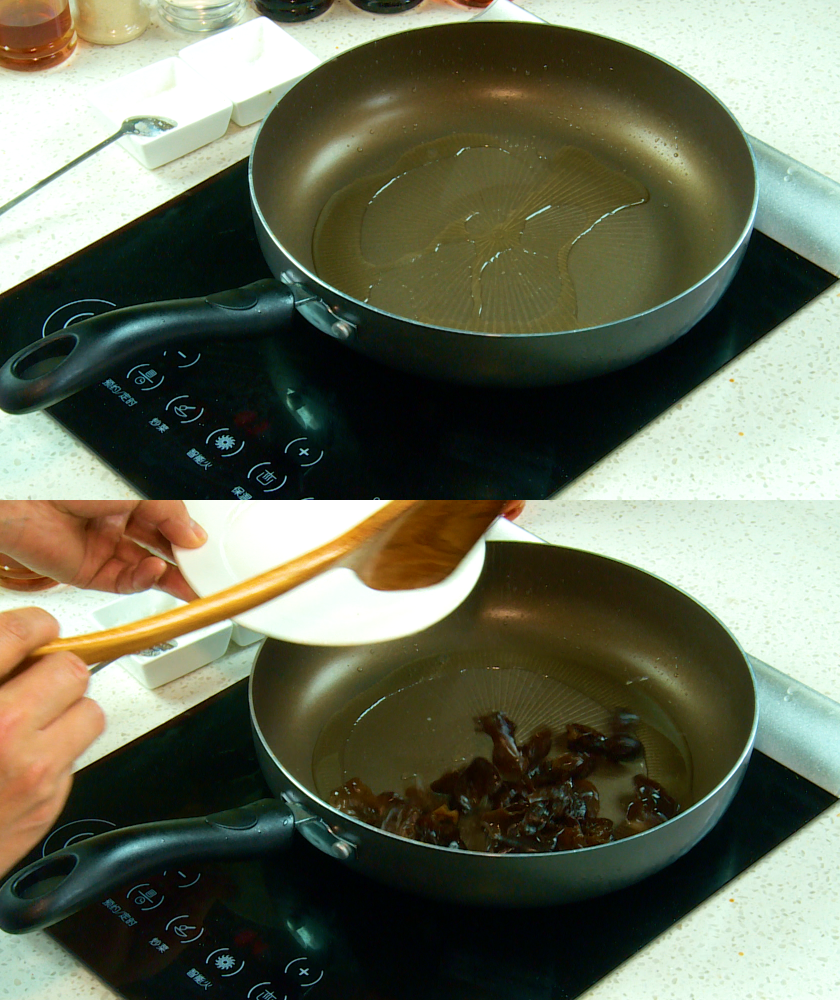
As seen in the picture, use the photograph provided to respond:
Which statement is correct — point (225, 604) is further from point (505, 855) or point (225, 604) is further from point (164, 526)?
point (505, 855)

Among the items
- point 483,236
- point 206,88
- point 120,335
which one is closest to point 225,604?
point 120,335

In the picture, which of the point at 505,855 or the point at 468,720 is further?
the point at 468,720

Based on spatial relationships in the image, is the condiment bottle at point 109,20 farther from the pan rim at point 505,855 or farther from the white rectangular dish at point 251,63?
the pan rim at point 505,855

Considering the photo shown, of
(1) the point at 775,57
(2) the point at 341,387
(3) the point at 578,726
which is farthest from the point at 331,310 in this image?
(1) the point at 775,57

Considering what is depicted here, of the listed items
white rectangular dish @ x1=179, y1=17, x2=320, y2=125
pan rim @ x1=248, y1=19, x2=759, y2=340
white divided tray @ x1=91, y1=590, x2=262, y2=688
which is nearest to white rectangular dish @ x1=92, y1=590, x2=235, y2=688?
white divided tray @ x1=91, y1=590, x2=262, y2=688

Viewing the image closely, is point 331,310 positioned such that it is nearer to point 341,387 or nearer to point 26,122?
point 341,387

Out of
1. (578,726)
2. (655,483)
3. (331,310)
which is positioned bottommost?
(578,726)

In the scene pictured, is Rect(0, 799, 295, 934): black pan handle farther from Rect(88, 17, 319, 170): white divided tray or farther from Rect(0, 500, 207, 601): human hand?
Rect(88, 17, 319, 170): white divided tray
